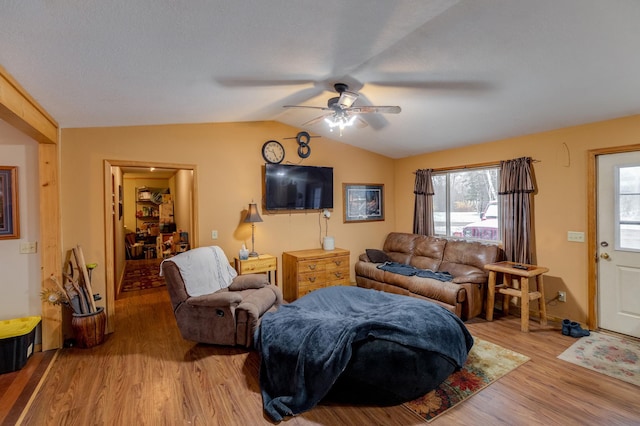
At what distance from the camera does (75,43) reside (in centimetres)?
171

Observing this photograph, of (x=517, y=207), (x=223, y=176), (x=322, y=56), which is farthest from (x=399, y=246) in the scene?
(x=322, y=56)

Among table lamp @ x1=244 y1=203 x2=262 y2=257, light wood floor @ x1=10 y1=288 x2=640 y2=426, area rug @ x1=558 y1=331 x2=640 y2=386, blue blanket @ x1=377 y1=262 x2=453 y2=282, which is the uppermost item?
table lamp @ x1=244 y1=203 x2=262 y2=257

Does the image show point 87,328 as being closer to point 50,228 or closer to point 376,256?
point 50,228

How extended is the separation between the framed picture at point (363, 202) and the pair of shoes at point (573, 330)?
9.87 ft

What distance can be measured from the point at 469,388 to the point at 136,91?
11.8 ft

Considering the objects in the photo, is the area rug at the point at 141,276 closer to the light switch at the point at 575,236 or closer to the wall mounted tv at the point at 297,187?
the wall mounted tv at the point at 297,187

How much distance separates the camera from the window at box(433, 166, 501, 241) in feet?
14.5

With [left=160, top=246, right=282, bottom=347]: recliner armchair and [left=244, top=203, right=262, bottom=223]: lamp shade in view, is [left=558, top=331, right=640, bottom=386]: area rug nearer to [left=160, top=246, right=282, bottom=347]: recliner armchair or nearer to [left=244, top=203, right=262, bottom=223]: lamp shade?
[left=160, top=246, right=282, bottom=347]: recliner armchair

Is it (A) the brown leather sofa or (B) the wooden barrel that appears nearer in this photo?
(B) the wooden barrel

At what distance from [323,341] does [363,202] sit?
3.44 metres

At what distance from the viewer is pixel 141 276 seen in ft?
20.1

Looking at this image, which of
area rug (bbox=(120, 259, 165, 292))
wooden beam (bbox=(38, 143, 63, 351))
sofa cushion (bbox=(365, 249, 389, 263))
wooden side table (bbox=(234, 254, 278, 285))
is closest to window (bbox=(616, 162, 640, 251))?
sofa cushion (bbox=(365, 249, 389, 263))

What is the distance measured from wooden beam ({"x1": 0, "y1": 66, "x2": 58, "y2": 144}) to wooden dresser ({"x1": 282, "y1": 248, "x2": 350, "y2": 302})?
119 inches

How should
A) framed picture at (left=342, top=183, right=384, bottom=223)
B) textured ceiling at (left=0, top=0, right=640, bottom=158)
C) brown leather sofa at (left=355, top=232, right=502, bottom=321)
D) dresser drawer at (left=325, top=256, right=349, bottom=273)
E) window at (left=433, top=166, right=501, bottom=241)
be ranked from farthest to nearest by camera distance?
framed picture at (left=342, top=183, right=384, bottom=223) → dresser drawer at (left=325, top=256, right=349, bottom=273) → window at (left=433, top=166, right=501, bottom=241) → brown leather sofa at (left=355, top=232, right=502, bottom=321) → textured ceiling at (left=0, top=0, right=640, bottom=158)
